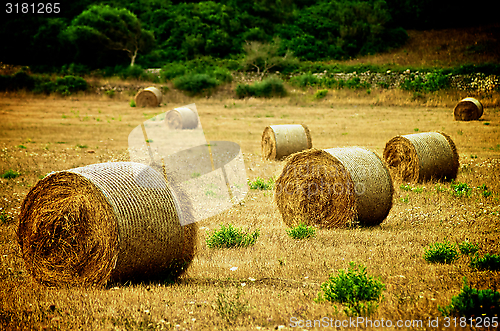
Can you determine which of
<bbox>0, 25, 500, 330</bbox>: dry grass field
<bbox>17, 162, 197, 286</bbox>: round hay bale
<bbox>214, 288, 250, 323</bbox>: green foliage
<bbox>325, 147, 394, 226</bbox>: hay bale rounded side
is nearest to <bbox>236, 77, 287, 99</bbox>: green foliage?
<bbox>0, 25, 500, 330</bbox>: dry grass field

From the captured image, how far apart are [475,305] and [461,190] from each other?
762cm

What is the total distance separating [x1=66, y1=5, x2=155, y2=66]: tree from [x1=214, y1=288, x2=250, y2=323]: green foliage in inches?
2226

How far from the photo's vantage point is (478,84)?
38.7 meters

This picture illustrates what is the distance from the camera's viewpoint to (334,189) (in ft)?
28.7

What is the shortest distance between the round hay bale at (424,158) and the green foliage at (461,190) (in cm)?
87

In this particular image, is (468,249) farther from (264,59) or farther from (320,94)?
(264,59)

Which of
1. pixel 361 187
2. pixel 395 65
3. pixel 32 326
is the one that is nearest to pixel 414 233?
pixel 361 187

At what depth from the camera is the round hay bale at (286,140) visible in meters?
16.8

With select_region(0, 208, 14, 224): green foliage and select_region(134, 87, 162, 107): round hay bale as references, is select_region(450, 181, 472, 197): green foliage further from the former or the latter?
select_region(134, 87, 162, 107): round hay bale

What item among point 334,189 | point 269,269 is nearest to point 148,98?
point 334,189

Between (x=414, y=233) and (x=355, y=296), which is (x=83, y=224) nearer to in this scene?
(x=355, y=296)

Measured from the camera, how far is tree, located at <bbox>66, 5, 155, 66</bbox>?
190ft

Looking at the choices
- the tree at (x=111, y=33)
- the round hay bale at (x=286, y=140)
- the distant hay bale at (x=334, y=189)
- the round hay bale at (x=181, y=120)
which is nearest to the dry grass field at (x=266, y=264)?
the distant hay bale at (x=334, y=189)

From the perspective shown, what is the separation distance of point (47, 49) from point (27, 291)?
63.8 meters
